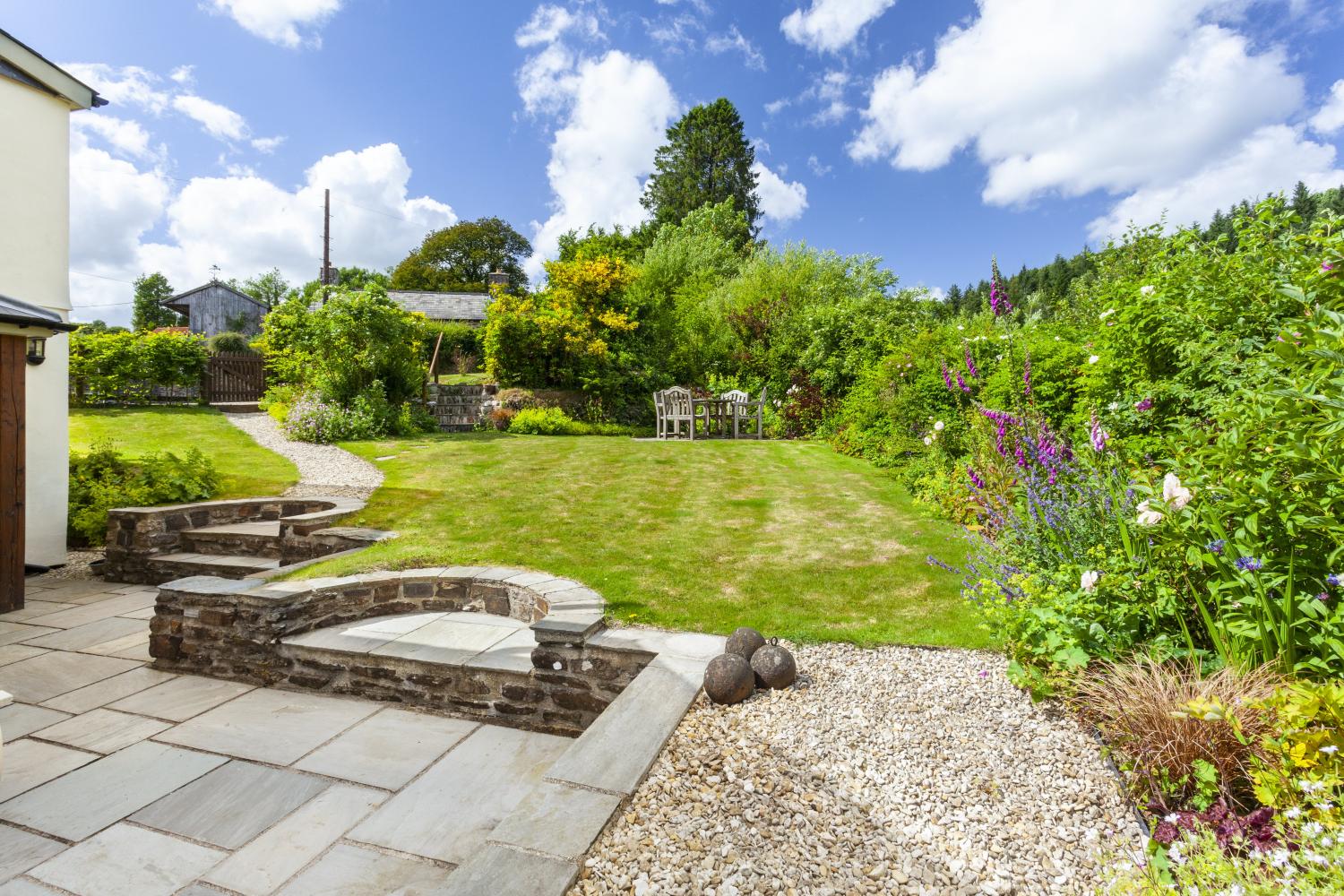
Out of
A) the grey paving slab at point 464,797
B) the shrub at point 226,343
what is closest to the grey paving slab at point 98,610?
the grey paving slab at point 464,797

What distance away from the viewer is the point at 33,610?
4918mm

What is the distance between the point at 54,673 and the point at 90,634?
74cm

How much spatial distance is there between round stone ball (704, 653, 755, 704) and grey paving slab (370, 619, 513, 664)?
Result: 156cm

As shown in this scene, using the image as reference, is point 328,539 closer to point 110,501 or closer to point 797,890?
point 110,501

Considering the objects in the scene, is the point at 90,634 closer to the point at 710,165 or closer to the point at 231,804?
the point at 231,804

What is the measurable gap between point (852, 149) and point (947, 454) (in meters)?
14.8

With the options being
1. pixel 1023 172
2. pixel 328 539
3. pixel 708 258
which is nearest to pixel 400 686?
pixel 328 539

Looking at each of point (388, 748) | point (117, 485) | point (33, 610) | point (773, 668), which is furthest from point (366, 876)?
point (117, 485)

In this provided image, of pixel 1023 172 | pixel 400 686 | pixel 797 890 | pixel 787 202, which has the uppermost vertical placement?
pixel 787 202

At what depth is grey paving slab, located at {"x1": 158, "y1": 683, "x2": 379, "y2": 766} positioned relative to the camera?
9.84ft

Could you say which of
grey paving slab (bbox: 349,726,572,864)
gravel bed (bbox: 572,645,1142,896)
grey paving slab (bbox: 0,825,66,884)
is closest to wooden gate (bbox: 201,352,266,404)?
grey paving slab (bbox: 0,825,66,884)

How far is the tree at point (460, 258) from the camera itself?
41906mm

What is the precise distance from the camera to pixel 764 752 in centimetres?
227

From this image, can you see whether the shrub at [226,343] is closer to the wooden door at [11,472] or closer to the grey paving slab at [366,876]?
the wooden door at [11,472]
